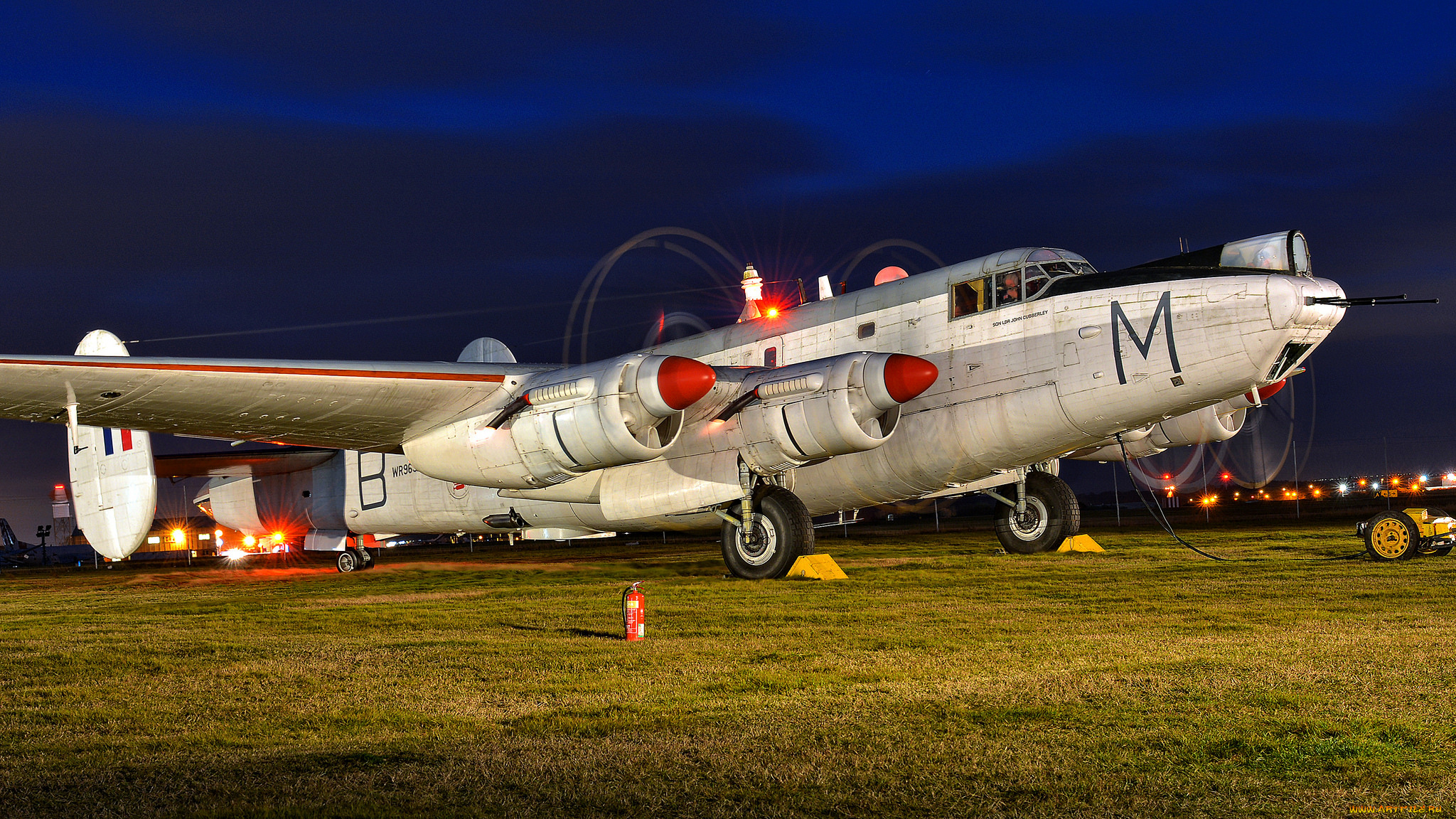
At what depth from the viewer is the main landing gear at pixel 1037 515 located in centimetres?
1967

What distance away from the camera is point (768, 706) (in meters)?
7.01

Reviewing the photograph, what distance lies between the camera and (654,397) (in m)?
14.6

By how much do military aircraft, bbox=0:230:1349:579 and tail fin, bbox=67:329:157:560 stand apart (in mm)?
41

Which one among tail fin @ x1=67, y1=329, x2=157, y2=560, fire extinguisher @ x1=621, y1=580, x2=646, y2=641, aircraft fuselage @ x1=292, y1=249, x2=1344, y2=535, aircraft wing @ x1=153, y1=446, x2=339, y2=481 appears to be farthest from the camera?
aircraft wing @ x1=153, y1=446, x2=339, y2=481

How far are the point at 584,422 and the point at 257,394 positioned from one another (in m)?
4.54

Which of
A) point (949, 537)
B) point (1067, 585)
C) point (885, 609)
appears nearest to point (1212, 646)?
point (885, 609)

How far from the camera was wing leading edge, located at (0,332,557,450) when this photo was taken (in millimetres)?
13680

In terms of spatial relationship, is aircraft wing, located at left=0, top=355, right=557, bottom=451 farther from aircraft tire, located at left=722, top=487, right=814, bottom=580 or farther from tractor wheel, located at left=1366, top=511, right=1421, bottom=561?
tractor wheel, located at left=1366, top=511, right=1421, bottom=561

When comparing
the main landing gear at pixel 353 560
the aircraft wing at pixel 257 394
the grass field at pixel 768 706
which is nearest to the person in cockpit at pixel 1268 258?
the grass field at pixel 768 706

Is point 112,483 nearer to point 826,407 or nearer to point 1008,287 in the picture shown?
point 826,407

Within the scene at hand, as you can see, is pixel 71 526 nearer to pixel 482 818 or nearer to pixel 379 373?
pixel 379 373

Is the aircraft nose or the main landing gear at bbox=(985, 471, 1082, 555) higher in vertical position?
the aircraft nose

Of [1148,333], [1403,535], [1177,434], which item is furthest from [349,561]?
[1403,535]

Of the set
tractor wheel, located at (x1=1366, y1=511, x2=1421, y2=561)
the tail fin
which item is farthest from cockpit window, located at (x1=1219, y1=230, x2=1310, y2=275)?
the tail fin
